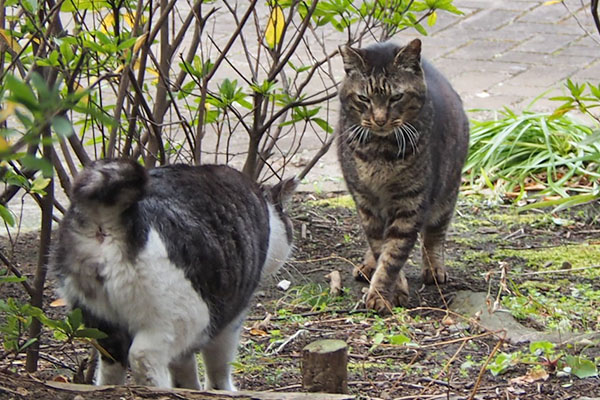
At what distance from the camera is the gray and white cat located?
8.62ft

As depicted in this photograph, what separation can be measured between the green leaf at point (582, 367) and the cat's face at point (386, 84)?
158 cm

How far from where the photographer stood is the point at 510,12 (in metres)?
9.85

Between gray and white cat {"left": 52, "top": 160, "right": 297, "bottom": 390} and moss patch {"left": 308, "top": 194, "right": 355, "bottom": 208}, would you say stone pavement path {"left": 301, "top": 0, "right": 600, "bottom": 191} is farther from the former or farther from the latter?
gray and white cat {"left": 52, "top": 160, "right": 297, "bottom": 390}

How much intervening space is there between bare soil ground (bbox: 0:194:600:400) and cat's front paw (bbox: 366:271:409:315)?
0.05 meters

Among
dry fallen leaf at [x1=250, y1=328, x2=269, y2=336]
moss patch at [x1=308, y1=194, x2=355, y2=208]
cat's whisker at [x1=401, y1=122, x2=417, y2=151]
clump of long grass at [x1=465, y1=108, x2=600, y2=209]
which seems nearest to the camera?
dry fallen leaf at [x1=250, y1=328, x2=269, y2=336]

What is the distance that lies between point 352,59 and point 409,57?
266 millimetres

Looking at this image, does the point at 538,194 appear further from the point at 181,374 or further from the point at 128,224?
the point at 128,224

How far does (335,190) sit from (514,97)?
2.15 m

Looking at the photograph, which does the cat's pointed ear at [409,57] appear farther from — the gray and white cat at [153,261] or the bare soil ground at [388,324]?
the gray and white cat at [153,261]

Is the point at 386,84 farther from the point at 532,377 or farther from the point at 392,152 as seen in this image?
the point at 532,377

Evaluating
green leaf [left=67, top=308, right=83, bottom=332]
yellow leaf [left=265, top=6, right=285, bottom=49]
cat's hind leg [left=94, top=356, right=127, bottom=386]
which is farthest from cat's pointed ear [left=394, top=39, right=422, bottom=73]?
green leaf [left=67, top=308, right=83, bottom=332]

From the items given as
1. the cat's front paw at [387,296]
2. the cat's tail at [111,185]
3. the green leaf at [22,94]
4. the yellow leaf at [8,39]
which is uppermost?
the yellow leaf at [8,39]

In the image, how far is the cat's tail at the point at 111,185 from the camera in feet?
8.32

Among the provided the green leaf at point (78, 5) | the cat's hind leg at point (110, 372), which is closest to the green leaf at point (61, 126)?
the cat's hind leg at point (110, 372)
